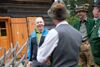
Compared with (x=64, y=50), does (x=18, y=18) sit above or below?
below

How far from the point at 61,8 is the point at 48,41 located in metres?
0.46

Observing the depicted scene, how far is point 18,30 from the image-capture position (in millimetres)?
19234

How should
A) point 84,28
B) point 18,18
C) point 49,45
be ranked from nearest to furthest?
point 49,45 → point 84,28 → point 18,18

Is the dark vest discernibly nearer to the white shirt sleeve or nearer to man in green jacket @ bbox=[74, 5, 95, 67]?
the white shirt sleeve

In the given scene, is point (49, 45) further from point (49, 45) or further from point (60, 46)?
point (60, 46)

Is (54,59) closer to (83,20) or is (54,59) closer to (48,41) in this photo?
(48,41)

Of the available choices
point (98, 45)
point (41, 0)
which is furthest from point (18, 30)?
point (98, 45)

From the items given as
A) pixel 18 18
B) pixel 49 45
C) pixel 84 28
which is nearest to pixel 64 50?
pixel 49 45

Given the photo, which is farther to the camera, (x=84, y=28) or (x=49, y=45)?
(x=84, y=28)

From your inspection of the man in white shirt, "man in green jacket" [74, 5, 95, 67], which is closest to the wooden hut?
"man in green jacket" [74, 5, 95, 67]

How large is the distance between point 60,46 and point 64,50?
0.22 feet

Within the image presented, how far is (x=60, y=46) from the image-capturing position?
15.8 feet

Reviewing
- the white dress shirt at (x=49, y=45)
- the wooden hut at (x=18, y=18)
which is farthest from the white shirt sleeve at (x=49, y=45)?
the wooden hut at (x=18, y=18)

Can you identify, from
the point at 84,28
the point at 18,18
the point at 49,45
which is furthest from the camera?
the point at 18,18
